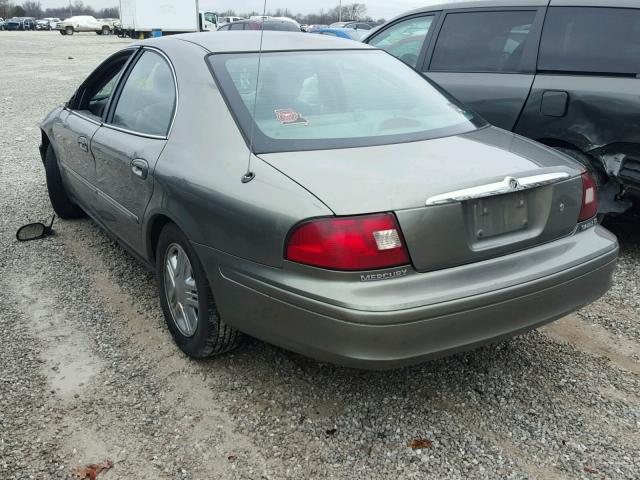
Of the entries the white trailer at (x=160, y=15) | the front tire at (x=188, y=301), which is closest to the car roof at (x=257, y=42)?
the front tire at (x=188, y=301)

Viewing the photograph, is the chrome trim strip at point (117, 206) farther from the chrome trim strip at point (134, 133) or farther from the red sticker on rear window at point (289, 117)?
the red sticker on rear window at point (289, 117)

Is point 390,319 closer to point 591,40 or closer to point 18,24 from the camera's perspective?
point 591,40

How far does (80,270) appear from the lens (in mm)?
4219

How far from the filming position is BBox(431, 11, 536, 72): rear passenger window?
472 centimetres

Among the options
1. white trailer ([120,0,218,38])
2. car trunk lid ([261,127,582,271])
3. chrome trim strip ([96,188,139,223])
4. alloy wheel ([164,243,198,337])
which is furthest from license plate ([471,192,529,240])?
white trailer ([120,0,218,38])

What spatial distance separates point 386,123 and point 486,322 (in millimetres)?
1095

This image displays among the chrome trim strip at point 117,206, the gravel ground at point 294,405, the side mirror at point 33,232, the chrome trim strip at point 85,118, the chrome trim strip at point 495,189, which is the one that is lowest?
the gravel ground at point 294,405

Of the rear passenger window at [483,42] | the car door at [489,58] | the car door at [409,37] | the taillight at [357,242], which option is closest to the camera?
the taillight at [357,242]

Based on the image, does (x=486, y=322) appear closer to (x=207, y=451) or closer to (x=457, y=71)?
(x=207, y=451)

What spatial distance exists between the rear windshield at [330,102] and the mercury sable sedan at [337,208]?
10 mm

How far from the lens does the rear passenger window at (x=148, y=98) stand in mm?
3176

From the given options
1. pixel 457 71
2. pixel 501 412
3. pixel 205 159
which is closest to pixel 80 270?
pixel 205 159

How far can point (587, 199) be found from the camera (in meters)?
2.78

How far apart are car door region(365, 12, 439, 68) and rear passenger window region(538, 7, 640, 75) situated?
111 cm
